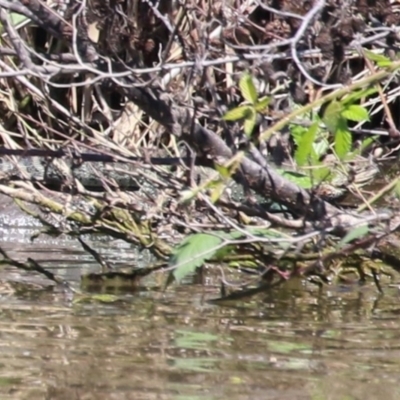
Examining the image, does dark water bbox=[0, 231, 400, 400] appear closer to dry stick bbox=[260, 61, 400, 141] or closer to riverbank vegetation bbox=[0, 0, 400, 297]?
riverbank vegetation bbox=[0, 0, 400, 297]

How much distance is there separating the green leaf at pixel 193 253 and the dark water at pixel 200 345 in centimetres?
21

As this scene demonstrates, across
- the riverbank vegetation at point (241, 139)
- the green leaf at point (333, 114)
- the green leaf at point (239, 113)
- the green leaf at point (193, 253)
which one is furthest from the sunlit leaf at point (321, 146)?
the green leaf at point (239, 113)

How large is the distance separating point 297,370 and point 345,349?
0.31m

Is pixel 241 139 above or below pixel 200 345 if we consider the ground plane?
above

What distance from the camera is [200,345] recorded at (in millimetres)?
3432

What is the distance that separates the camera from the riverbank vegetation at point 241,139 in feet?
10.7

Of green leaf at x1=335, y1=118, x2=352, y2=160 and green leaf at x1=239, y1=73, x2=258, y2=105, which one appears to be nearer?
green leaf at x1=239, y1=73, x2=258, y2=105

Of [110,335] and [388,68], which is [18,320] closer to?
[110,335]

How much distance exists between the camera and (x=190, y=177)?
361 centimetres

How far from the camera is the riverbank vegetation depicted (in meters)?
3.25

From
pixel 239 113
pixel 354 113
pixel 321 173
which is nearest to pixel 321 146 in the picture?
pixel 321 173

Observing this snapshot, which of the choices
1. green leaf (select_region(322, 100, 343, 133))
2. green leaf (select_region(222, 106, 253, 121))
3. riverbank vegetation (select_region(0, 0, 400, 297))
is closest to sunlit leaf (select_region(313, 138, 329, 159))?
riverbank vegetation (select_region(0, 0, 400, 297))

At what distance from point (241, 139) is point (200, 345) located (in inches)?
31.9

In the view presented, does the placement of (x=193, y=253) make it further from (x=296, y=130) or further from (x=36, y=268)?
(x=36, y=268)
